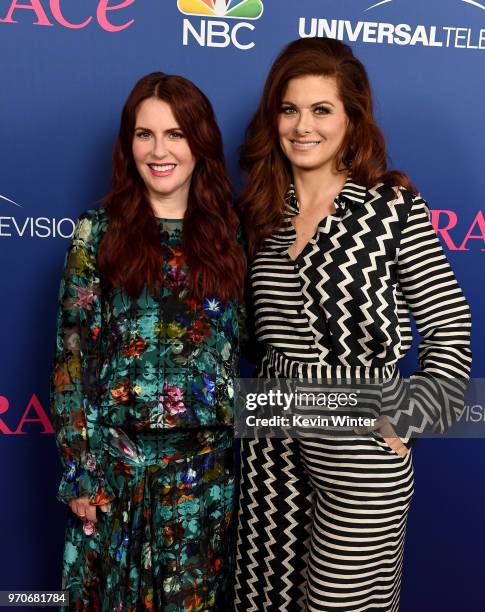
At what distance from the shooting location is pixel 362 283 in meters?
1.33

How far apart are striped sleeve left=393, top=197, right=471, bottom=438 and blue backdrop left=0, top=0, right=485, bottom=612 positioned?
56cm

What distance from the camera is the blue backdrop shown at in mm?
1688

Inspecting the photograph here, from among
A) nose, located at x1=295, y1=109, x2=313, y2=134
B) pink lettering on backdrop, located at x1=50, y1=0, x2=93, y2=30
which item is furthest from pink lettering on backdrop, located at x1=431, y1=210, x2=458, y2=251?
pink lettering on backdrop, located at x1=50, y1=0, x2=93, y2=30

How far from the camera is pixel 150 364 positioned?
135cm

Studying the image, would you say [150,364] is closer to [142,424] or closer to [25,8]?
[142,424]

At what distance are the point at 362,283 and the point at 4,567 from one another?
1.40 metres

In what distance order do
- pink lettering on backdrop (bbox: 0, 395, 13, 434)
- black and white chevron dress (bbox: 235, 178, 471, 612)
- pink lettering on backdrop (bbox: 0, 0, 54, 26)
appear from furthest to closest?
pink lettering on backdrop (bbox: 0, 395, 13, 434), pink lettering on backdrop (bbox: 0, 0, 54, 26), black and white chevron dress (bbox: 235, 178, 471, 612)

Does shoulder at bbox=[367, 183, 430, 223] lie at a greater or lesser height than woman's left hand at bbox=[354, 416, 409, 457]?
greater

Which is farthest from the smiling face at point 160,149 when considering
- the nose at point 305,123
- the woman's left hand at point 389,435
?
the woman's left hand at point 389,435

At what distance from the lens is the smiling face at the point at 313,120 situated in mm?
1377

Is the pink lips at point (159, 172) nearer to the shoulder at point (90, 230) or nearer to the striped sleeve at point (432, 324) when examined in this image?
the shoulder at point (90, 230)

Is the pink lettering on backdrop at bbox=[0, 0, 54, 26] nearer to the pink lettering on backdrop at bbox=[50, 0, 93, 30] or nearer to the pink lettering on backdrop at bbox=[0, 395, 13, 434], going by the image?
the pink lettering on backdrop at bbox=[50, 0, 93, 30]

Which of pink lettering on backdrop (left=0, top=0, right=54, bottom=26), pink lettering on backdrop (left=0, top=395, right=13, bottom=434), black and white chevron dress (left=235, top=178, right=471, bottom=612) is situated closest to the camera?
black and white chevron dress (left=235, top=178, right=471, bottom=612)

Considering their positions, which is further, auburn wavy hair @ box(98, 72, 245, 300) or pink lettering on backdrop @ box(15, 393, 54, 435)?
pink lettering on backdrop @ box(15, 393, 54, 435)
